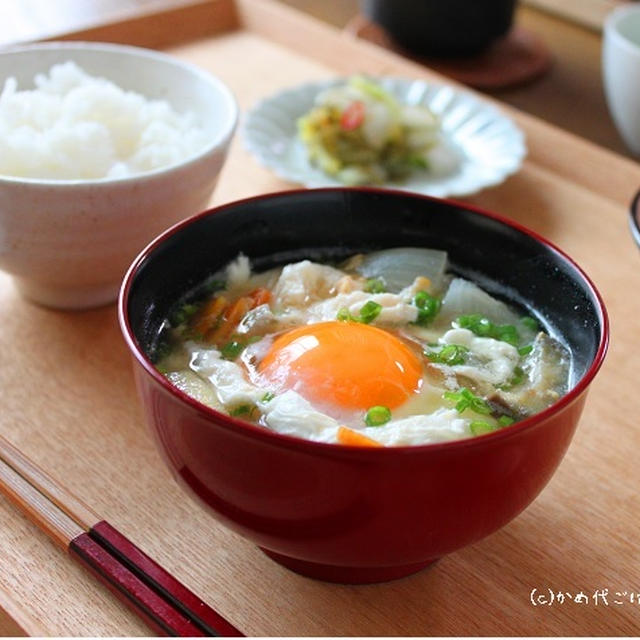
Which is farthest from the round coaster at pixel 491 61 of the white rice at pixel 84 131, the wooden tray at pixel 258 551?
the white rice at pixel 84 131

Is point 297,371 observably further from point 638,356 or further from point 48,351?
point 638,356

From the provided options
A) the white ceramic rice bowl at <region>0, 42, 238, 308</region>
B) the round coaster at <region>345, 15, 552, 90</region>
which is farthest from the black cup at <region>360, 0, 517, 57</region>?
the white ceramic rice bowl at <region>0, 42, 238, 308</region>

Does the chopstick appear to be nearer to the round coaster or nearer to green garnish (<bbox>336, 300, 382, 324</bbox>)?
green garnish (<bbox>336, 300, 382, 324</bbox>)

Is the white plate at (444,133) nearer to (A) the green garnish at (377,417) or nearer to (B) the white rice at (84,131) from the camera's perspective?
Answer: (B) the white rice at (84,131)

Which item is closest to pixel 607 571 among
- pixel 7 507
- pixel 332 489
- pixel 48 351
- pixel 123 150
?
pixel 332 489

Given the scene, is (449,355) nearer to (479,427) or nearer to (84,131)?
(479,427)

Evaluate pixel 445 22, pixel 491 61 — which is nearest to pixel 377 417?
pixel 445 22

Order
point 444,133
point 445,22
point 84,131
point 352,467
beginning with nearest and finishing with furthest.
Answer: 1. point 352,467
2. point 84,131
3. point 444,133
4. point 445,22
